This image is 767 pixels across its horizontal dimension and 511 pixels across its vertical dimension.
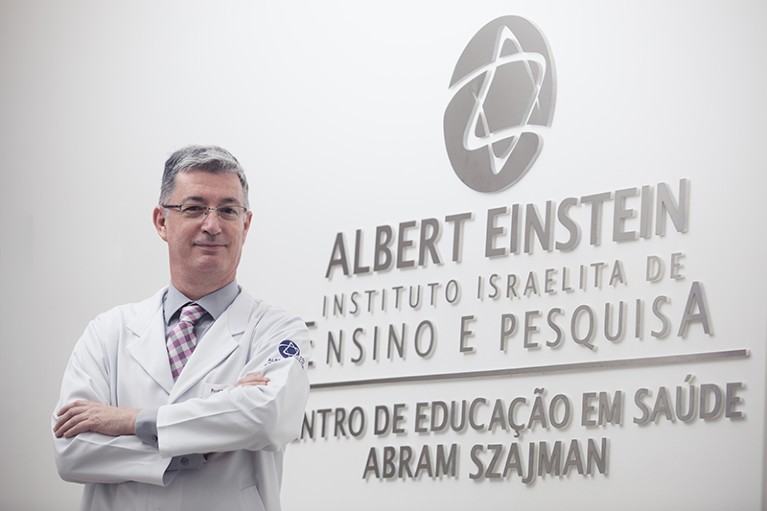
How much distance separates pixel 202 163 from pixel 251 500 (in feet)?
2.57

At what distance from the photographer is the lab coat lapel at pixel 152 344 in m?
2.67

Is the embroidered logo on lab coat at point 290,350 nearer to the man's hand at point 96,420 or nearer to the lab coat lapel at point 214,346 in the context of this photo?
the lab coat lapel at point 214,346

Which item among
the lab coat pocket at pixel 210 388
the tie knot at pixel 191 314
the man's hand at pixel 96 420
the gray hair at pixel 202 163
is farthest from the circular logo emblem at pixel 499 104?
the man's hand at pixel 96 420

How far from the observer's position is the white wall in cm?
340

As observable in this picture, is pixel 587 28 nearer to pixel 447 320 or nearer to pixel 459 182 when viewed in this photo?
pixel 459 182

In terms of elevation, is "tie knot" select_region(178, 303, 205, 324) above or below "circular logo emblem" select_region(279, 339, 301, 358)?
above

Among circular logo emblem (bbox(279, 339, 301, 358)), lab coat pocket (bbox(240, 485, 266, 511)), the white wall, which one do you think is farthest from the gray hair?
the white wall

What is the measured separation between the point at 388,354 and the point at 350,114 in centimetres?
96

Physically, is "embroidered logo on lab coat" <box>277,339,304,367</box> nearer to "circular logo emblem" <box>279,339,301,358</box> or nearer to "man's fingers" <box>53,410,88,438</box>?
"circular logo emblem" <box>279,339,301,358</box>

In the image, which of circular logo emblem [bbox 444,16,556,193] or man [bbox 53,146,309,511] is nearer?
man [bbox 53,146,309,511]

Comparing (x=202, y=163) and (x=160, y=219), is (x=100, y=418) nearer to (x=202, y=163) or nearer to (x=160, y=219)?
(x=160, y=219)

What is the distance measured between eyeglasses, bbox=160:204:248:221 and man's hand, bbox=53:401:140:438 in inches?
18.7

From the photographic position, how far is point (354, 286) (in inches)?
171

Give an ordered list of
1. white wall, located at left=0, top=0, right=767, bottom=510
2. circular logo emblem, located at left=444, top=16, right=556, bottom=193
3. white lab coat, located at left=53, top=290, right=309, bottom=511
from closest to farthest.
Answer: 1. white lab coat, located at left=53, top=290, right=309, bottom=511
2. white wall, located at left=0, top=0, right=767, bottom=510
3. circular logo emblem, located at left=444, top=16, right=556, bottom=193
